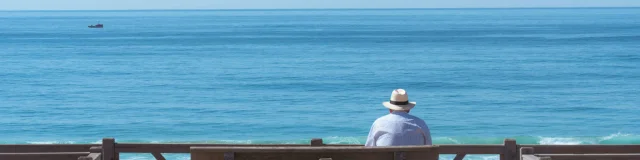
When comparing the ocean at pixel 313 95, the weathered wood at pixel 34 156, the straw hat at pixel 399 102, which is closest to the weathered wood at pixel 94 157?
the weathered wood at pixel 34 156

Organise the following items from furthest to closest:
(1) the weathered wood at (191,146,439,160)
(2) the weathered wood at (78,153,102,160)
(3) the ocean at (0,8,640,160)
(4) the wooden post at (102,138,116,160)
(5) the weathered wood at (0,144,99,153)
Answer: (3) the ocean at (0,8,640,160), (5) the weathered wood at (0,144,99,153), (4) the wooden post at (102,138,116,160), (2) the weathered wood at (78,153,102,160), (1) the weathered wood at (191,146,439,160)

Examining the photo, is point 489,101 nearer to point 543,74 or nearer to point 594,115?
point 594,115

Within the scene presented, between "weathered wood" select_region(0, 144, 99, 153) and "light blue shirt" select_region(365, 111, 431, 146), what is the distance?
2.13 metres

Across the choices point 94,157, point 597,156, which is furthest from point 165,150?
point 597,156

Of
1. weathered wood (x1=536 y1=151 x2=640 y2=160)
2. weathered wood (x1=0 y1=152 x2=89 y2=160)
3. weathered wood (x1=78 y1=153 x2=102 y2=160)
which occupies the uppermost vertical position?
weathered wood (x1=0 y1=152 x2=89 y2=160)

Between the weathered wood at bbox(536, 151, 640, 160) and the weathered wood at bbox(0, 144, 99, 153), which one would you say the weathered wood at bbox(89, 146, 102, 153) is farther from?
the weathered wood at bbox(536, 151, 640, 160)

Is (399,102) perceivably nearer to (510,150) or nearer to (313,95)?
(510,150)

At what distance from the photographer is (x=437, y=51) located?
6838 centimetres

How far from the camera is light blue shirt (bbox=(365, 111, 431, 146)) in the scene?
647 centimetres

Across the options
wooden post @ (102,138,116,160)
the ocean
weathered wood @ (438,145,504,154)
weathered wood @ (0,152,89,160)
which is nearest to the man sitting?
weathered wood @ (438,145,504,154)

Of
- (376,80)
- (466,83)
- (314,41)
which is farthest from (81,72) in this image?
(314,41)

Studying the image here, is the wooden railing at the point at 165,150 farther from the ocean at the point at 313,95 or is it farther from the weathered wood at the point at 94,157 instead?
the ocean at the point at 313,95

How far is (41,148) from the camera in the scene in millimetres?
7348

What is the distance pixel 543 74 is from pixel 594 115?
14.8m
